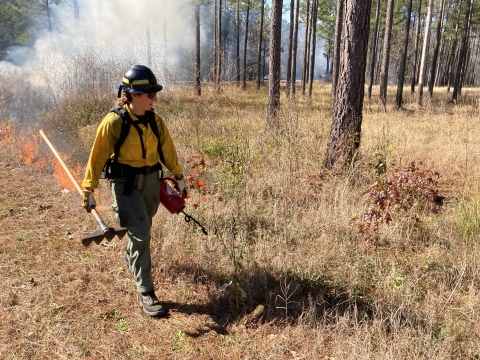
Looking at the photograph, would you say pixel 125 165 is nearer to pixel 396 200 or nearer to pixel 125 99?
pixel 125 99

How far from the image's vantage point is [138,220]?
2.77 meters

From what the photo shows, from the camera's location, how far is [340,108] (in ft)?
18.2

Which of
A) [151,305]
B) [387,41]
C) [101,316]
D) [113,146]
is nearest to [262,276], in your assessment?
[151,305]

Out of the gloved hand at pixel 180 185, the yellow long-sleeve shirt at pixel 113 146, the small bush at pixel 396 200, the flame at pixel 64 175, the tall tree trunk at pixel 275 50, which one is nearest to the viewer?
the yellow long-sleeve shirt at pixel 113 146

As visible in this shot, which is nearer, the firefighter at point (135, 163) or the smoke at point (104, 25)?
the firefighter at point (135, 163)

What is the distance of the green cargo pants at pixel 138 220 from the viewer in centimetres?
277

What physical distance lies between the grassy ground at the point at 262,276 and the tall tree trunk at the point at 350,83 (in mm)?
446

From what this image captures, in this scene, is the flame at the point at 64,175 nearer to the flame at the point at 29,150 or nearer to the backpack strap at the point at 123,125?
the flame at the point at 29,150

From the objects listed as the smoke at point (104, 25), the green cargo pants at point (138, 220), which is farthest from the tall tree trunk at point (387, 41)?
the green cargo pants at point (138, 220)

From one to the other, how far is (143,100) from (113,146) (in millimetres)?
409

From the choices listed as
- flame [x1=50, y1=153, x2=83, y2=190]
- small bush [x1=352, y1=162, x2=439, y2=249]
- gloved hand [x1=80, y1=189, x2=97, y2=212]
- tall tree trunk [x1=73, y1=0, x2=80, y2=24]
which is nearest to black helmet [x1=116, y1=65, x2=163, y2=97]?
gloved hand [x1=80, y1=189, x2=97, y2=212]

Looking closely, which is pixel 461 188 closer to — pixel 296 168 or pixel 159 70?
pixel 296 168

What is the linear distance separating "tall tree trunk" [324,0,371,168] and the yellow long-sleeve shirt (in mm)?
3197

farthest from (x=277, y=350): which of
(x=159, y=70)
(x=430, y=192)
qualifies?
(x=159, y=70)
